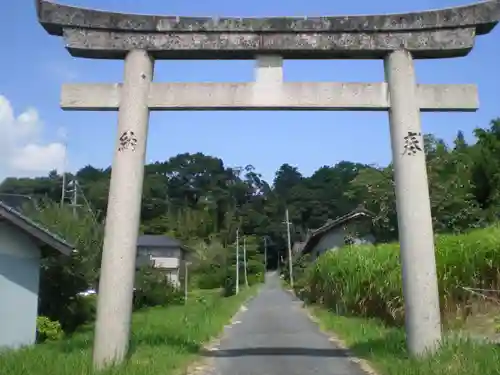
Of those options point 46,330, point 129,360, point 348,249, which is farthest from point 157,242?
point 129,360

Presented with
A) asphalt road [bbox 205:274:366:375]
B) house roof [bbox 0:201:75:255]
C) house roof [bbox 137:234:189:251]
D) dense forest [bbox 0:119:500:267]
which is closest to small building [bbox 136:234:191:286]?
house roof [bbox 137:234:189:251]

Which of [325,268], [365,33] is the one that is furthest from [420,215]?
[325,268]

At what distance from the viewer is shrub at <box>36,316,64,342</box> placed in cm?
1595

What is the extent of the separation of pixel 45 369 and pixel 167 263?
5024 centimetres

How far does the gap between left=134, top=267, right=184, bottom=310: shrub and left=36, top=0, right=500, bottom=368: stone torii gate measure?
26.8 meters

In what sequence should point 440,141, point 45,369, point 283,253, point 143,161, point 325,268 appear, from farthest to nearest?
point 283,253, point 440,141, point 325,268, point 143,161, point 45,369

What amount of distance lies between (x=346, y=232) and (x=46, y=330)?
26036 mm

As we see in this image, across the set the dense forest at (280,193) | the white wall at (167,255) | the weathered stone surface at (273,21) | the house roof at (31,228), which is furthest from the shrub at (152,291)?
the weathered stone surface at (273,21)

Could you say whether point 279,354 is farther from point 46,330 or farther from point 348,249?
point 348,249

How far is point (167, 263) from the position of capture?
57.6 m

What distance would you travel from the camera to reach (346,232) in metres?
38.8

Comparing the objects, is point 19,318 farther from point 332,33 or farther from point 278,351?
point 332,33

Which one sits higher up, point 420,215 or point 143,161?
point 143,161

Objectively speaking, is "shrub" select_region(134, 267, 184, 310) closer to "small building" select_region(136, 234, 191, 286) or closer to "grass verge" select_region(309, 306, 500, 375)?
"small building" select_region(136, 234, 191, 286)
